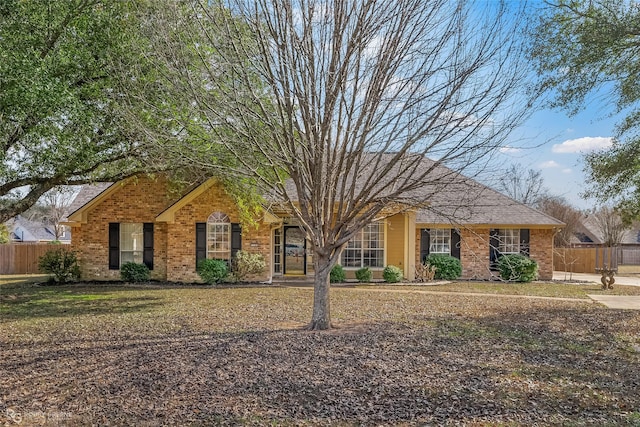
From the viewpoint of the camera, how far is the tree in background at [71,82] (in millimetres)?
8805

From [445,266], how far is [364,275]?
3.45m

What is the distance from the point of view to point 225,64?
7.92 meters

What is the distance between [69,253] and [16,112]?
10.9 metres

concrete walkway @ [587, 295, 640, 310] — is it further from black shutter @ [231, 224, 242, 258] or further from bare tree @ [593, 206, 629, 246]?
bare tree @ [593, 206, 629, 246]

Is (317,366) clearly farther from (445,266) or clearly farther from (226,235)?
(445,266)

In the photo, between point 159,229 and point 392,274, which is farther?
point 159,229

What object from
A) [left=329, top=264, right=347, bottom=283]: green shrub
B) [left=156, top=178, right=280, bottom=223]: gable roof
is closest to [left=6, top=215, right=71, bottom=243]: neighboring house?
[left=156, top=178, right=280, bottom=223]: gable roof

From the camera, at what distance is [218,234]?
17594 mm

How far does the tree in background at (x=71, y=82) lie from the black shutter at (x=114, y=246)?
686cm

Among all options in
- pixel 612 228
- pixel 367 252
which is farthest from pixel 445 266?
pixel 612 228

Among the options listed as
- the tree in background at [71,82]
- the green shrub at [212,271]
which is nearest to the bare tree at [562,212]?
the green shrub at [212,271]

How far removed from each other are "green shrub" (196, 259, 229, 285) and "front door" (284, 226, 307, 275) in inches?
118

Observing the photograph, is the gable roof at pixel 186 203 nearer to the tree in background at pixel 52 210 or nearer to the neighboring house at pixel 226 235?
the neighboring house at pixel 226 235

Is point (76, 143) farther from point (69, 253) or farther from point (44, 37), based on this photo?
point (69, 253)
